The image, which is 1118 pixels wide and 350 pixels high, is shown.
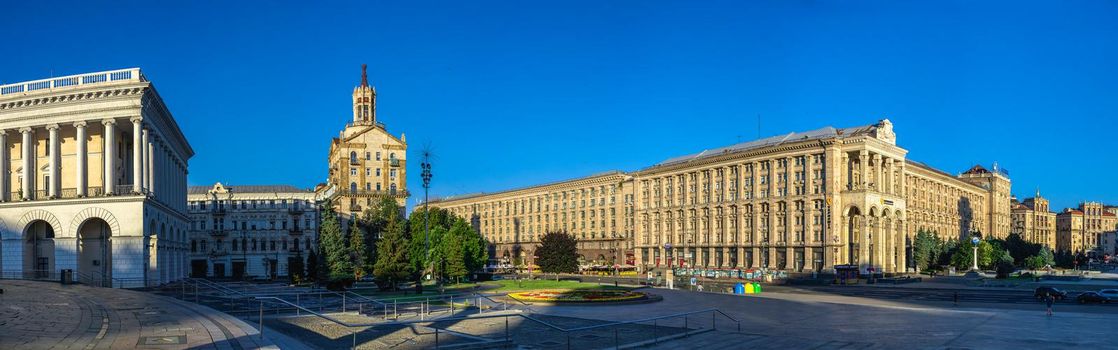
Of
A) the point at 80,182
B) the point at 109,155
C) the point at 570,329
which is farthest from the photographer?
the point at 80,182

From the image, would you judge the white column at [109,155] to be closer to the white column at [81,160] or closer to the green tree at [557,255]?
the white column at [81,160]

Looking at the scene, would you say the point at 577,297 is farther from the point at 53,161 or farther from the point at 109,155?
the point at 53,161

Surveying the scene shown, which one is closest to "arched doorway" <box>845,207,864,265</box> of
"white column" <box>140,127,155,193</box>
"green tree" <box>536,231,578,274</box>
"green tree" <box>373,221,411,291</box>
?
"green tree" <box>536,231,578,274</box>

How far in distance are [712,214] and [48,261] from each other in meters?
86.2

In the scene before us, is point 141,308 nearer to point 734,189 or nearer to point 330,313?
point 330,313

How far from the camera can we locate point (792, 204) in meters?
102

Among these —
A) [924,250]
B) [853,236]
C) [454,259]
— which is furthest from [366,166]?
[924,250]

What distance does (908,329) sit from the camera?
30875 millimetres

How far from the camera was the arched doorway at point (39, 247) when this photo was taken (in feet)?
158

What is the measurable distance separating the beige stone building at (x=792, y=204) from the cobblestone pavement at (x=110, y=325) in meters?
82.1

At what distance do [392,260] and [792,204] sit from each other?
62092mm

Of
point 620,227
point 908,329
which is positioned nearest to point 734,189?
point 620,227

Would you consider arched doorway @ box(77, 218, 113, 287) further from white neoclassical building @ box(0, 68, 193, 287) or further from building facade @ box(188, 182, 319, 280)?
building facade @ box(188, 182, 319, 280)

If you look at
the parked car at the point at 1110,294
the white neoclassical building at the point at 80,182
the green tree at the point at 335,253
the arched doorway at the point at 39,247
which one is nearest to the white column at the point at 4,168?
the white neoclassical building at the point at 80,182
